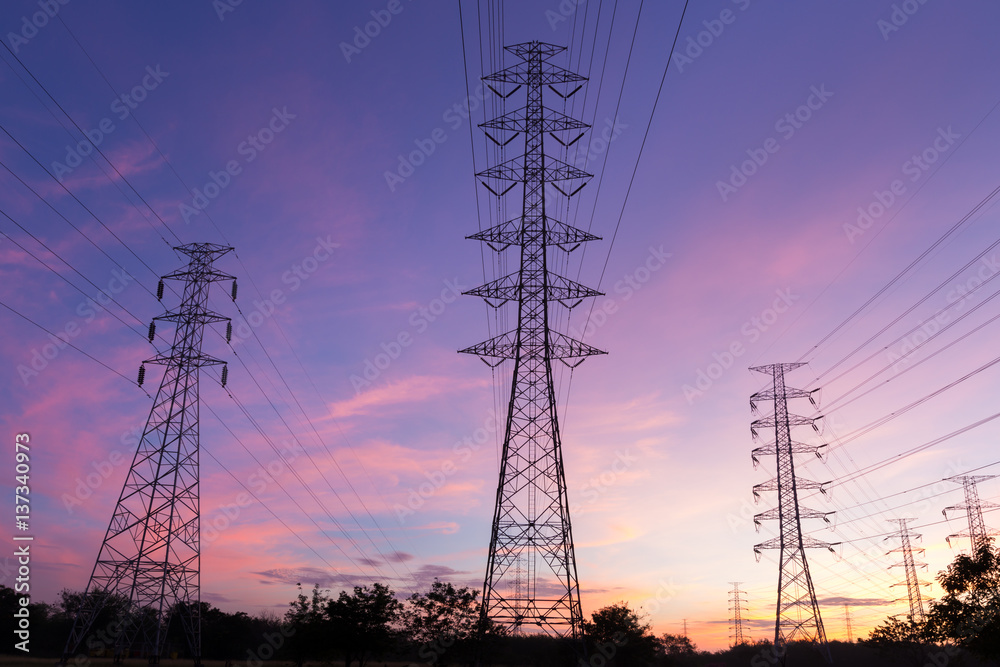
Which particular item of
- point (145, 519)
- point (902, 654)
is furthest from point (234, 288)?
point (902, 654)

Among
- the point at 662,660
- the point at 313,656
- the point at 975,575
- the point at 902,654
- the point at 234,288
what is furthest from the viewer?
the point at 662,660

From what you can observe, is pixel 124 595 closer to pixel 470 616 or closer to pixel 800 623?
pixel 470 616

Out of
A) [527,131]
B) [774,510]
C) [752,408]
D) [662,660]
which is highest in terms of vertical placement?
[527,131]

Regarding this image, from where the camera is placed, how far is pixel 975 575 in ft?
115

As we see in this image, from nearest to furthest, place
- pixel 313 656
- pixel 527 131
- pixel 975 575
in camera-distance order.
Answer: pixel 975 575
pixel 527 131
pixel 313 656

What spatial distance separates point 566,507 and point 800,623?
141 feet

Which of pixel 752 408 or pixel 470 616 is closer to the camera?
pixel 470 616

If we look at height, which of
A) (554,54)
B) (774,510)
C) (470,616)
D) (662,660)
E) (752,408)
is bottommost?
(662,660)

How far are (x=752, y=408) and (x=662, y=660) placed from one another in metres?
42.2

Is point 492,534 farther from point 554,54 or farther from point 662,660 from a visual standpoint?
point 662,660

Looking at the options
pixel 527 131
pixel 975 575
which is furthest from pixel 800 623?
pixel 527 131

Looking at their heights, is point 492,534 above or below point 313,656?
above

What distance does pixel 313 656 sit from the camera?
68812 mm

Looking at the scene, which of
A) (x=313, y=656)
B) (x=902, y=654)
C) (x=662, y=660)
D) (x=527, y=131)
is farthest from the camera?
(x=662, y=660)
